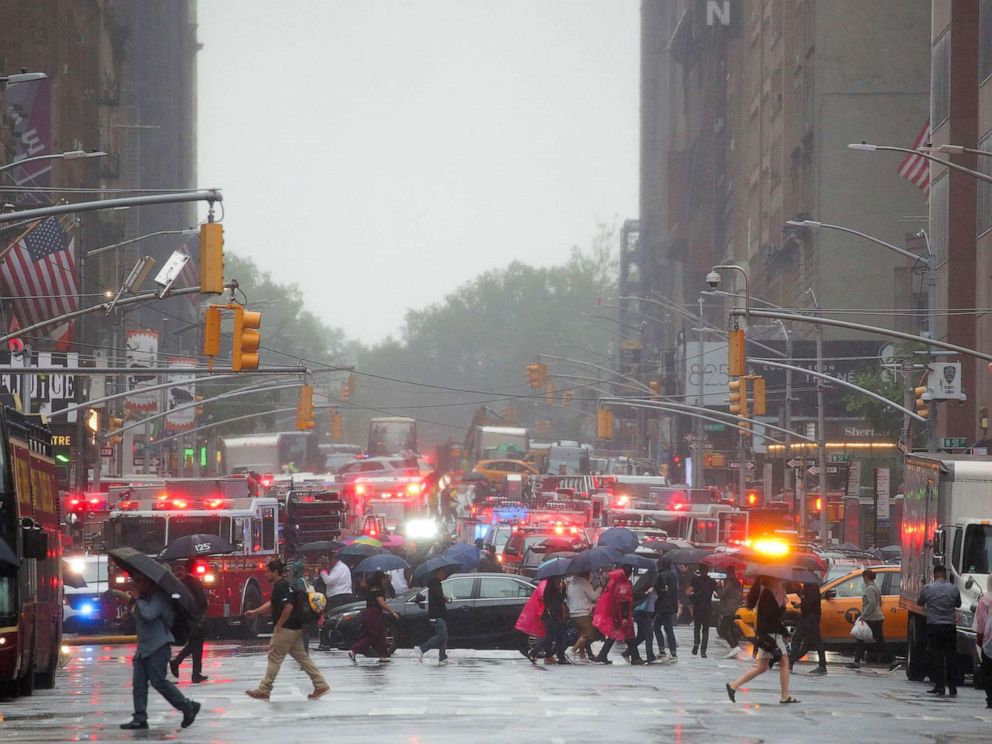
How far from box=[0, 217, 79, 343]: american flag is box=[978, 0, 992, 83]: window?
83.9 feet

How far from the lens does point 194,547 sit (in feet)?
105

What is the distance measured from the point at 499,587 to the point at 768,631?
10.4 meters

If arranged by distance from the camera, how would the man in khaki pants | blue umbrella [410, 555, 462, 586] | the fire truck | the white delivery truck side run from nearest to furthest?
the man in khaki pants → the white delivery truck side → blue umbrella [410, 555, 462, 586] → the fire truck

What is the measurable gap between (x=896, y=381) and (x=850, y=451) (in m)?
12.1

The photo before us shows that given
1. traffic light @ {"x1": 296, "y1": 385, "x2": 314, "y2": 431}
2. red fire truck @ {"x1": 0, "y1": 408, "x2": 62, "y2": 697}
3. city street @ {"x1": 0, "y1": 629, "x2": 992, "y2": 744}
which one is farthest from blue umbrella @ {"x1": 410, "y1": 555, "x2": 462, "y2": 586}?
traffic light @ {"x1": 296, "y1": 385, "x2": 314, "y2": 431}

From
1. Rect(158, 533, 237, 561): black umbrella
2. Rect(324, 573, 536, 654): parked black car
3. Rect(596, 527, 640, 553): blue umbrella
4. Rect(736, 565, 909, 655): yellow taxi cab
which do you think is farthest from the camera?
Rect(596, 527, 640, 553): blue umbrella

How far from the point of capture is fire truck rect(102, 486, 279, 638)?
36.2 metres

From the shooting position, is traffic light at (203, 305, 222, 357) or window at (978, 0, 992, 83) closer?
traffic light at (203, 305, 222, 357)

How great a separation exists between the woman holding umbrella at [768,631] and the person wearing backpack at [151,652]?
633cm

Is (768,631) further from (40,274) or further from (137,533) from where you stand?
(40,274)

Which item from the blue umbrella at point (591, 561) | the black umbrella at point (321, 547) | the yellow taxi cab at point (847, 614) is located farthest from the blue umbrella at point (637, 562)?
the black umbrella at point (321, 547)

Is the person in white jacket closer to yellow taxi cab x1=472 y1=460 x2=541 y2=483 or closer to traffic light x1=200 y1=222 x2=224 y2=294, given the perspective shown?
traffic light x1=200 y1=222 x2=224 y2=294

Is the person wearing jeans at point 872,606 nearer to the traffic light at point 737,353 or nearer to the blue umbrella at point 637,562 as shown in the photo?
the blue umbrella at point 637,562

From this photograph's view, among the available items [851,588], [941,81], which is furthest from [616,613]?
[941,81]
